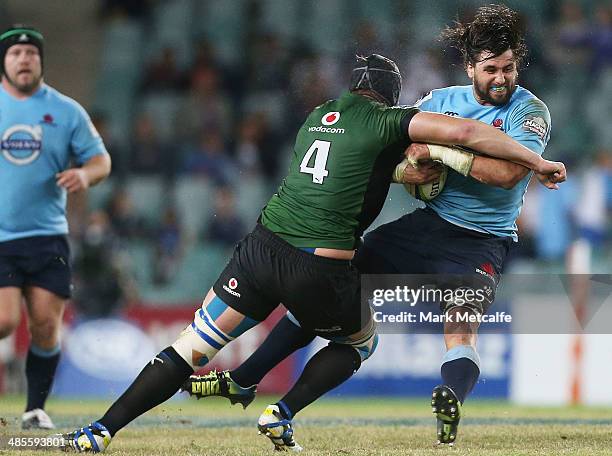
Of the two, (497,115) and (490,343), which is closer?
(497,115)

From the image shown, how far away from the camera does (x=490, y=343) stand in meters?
13.0

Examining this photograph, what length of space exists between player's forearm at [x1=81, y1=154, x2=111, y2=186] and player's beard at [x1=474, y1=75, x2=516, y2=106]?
2966mm

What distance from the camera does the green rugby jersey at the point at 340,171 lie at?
22.2 ft

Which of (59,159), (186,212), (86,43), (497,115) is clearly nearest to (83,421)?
(59,159)

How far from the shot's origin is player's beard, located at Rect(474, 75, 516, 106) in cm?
739

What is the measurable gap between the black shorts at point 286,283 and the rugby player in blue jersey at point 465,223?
2.21 feet

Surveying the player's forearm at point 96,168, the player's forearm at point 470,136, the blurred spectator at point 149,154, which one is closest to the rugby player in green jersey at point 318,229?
the player's forearm at point 470,136

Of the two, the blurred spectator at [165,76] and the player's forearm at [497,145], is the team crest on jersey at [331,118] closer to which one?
the player's forearm at [497,145]

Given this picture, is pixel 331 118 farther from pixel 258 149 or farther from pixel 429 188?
pixel 258 149

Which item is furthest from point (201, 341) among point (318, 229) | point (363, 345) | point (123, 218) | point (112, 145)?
point (112, 145)

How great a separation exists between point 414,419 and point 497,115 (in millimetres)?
3143

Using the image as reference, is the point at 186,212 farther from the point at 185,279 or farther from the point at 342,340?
the point at 342,340

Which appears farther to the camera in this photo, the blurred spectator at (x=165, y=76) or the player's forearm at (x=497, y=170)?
the blurred spectator at (x=165, y=76)

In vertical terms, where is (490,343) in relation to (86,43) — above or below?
below
